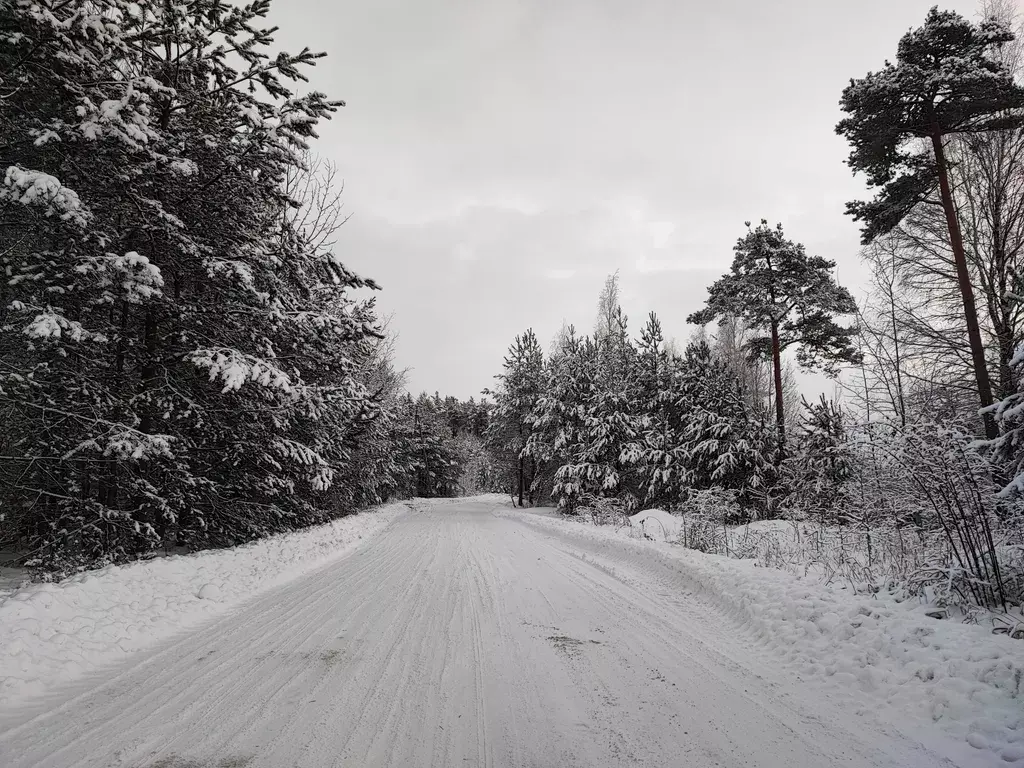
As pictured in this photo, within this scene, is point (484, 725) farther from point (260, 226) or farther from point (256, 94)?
point (256, 94)

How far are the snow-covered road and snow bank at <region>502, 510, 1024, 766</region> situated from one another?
34 centimetres

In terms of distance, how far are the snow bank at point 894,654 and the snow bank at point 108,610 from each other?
6.48 meters

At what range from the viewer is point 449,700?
11.2 feet

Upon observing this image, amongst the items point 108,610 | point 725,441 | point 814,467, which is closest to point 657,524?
point 814,467

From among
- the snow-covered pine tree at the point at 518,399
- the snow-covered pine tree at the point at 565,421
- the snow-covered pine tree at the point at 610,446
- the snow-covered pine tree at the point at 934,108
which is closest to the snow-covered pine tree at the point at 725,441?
the snow-covered pine tree at the point at 610,446

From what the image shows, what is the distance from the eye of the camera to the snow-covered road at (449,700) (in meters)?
2.80

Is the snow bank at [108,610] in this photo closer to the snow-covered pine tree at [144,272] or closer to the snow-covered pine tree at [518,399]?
the snow-covered pine tree at [144,272]

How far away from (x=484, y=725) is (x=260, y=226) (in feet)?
33.1

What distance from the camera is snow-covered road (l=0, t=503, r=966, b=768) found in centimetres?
280

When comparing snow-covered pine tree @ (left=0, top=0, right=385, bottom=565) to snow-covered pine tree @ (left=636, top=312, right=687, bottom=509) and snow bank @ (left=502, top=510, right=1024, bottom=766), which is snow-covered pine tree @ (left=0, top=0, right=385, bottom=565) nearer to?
snow bank @ (left=502, top=510, right=1024, bottom=766)

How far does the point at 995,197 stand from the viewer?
465 inches

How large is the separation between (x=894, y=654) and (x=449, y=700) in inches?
151

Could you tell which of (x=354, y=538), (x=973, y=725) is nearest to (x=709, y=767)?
(x=973, y=725)

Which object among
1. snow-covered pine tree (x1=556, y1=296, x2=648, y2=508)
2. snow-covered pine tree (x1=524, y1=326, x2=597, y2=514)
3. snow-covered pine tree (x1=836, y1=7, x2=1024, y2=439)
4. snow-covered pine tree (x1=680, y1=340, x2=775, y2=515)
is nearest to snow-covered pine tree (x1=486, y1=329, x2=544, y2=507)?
snow-covered pine tree (x1=524, y1=326, x2=597, y2=514)
